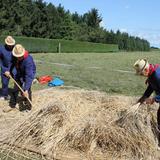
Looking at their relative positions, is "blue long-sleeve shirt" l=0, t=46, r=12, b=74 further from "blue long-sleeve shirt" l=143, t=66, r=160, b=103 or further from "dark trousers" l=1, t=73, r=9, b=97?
"blue long-sleeve shirt" l=143, t=66, r=160, b=103

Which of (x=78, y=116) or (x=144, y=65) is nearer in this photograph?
(x=144, y=65)

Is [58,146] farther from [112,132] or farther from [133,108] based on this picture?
[133,108]

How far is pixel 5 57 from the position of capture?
1050 cm

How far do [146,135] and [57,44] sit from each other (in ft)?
164

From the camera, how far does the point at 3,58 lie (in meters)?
10.6

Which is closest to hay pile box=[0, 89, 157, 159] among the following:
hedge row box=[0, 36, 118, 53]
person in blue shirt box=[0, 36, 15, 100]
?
person in blue shirt box=[0, 36, 15, 100]

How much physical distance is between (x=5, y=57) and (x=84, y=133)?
163 inches

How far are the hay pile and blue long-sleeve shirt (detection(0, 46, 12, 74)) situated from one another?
2944 mm

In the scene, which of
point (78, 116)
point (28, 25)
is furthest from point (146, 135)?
point (28, 25)

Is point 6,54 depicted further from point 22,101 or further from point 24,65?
point 24,65

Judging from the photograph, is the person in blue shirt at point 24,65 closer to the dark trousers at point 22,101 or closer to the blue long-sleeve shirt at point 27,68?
the blue long-sleeve shirt at point 27,68

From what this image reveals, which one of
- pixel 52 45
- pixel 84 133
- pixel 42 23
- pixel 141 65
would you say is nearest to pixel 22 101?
pixel 84 133

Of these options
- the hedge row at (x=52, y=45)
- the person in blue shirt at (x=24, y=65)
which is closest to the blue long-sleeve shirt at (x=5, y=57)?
the person in blue shirt at (x=24, y=65)

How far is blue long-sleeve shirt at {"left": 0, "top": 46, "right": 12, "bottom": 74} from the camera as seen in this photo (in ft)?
34.4
